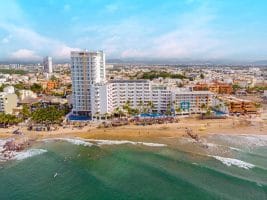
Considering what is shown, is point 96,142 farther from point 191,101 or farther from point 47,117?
point 191,101

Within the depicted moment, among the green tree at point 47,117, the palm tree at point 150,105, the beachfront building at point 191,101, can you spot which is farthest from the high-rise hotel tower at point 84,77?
the beachfront building at point 191,101

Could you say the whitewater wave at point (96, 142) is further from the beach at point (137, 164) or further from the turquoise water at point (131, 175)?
the turquoise water at point (131, 175)

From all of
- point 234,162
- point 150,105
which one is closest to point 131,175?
point 234,162

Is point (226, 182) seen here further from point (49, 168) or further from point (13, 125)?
point (13, 125)

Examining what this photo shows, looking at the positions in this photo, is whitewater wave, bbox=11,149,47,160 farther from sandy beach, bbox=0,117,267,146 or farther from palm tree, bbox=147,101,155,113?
palm tree, bbox=147,101,155,113

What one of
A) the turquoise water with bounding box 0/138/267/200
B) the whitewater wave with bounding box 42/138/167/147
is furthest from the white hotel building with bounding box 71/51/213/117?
the turquoise water with bounding box 0/138/267/200
